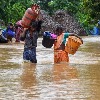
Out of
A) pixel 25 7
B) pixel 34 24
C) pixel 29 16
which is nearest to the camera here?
pixel 29 16

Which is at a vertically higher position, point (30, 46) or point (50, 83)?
point (30, 46)

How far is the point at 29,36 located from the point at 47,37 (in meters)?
0.54

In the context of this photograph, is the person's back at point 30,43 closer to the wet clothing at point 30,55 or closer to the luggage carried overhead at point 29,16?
the wet clothing at point 30,55

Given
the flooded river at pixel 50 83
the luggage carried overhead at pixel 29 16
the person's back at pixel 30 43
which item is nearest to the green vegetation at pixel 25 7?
the person's back at pixel 30 43

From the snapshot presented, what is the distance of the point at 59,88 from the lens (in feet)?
23.5

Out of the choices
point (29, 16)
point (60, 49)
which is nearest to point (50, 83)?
point (29, 16)

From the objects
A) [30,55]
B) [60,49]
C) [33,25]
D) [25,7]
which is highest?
[25,7]

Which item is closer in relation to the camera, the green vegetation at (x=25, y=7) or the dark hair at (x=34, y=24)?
the dark hair at (x=34, y=24)

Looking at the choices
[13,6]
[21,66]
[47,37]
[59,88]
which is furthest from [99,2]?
[13,6]

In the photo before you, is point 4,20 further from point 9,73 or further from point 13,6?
point 9,73

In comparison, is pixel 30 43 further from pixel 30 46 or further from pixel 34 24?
pixel 34 24

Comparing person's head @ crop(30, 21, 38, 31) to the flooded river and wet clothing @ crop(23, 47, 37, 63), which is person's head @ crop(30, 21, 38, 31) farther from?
the flooded river

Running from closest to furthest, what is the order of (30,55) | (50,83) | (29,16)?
(50,83)
(29,16)
(30,55)

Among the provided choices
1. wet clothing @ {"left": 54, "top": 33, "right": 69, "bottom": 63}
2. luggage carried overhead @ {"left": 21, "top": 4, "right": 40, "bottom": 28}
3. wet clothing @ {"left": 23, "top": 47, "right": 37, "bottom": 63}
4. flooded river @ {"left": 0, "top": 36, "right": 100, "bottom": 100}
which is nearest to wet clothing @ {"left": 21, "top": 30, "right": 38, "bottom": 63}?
wet clothing @ {"left": 23, "top": 47, "right": 37, "bottom": 63}
